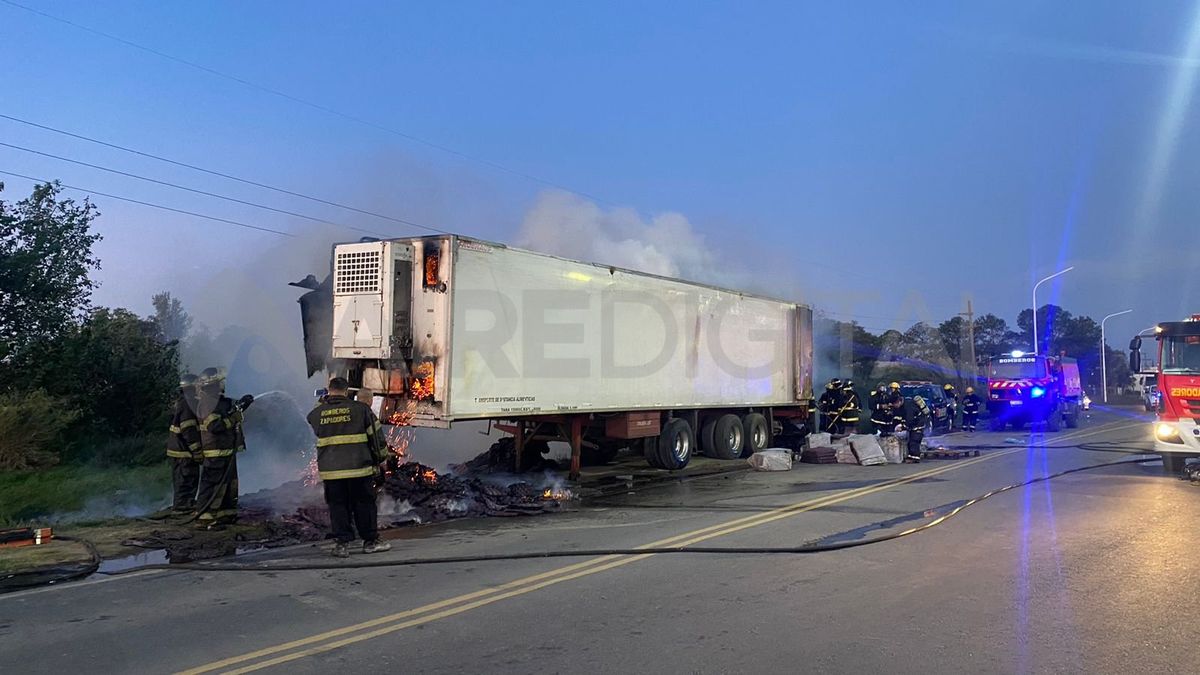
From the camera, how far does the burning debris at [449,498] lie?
392 inches

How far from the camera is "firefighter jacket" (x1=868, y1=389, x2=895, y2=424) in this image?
16844 mm

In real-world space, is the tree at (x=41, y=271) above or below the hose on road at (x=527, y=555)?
above

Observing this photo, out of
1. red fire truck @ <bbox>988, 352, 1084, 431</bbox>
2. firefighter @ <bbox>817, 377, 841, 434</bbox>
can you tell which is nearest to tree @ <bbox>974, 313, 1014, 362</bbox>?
red fire truck @ <bbox>988, 352, 1084, 431</bbox>

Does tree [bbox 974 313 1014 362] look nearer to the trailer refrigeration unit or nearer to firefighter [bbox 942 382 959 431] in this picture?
firefighter [bbox 942 382 959 431]

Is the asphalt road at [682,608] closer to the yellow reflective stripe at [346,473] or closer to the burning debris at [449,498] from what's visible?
the yellow reflective stripe at [346,473]

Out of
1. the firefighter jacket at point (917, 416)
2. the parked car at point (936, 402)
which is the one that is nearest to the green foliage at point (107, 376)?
the firefighter jacket at point (917, 416)

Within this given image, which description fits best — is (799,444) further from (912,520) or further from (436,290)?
(436,290)

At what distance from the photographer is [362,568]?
677 cm

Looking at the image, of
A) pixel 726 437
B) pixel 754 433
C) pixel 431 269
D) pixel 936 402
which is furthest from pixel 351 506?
pixel 936 402

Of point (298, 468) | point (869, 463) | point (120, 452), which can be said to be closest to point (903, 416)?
point (869, 463)

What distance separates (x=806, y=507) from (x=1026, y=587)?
13.2 feet

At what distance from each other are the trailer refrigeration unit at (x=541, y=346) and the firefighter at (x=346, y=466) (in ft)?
8.75

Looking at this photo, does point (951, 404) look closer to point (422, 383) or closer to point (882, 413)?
point (882, 413)

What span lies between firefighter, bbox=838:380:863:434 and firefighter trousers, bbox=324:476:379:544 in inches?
532
